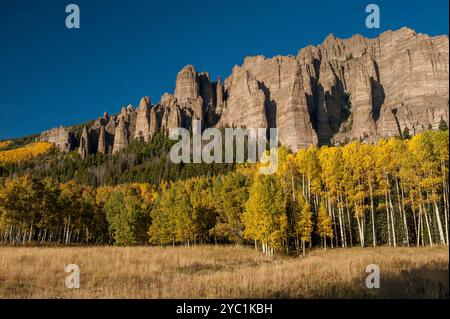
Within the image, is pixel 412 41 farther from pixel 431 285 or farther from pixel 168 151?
pixel 431 285

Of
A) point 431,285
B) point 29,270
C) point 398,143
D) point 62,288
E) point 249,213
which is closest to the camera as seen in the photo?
point 431,285

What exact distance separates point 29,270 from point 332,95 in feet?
649

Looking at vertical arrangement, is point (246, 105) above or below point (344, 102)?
below

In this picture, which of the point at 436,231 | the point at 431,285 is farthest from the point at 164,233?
the point at 431,285

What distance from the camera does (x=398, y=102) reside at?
6634 inches

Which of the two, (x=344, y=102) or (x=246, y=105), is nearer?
(x=246, y=105)

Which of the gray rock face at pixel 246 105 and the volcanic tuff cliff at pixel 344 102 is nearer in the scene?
the volcanic tuff cliff at pixel 344 102

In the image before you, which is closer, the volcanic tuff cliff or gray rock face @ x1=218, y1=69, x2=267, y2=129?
the volcanic tuff cliff
